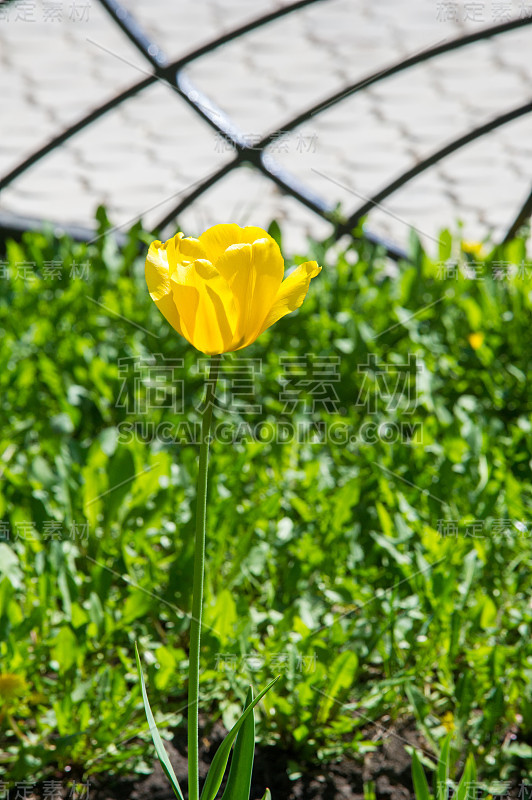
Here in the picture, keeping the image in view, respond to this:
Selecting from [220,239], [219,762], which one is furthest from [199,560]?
[220,239]

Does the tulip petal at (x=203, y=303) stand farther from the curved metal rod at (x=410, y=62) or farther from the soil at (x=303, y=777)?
the curved metal rod at (x=410, y=62)

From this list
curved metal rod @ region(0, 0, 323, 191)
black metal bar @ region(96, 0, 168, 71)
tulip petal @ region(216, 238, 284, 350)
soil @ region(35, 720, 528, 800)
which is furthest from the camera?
black metal bar @ region(96, 0, 168, 71)

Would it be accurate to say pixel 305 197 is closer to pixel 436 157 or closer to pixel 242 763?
pixel 436 157

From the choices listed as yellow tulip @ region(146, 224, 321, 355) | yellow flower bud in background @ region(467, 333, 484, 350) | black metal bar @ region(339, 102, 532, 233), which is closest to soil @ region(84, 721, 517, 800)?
yellow tulip @ region(146, 224, 321, 355)

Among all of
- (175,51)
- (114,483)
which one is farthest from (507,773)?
(175,51)

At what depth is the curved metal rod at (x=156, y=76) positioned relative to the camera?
3.20 meters

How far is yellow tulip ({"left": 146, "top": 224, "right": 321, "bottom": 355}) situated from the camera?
43.2 inches

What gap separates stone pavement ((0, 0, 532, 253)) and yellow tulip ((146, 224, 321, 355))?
145 inches

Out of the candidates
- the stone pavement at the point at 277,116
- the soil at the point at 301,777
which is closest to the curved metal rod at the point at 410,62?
the stone pavement at the point at 277,116

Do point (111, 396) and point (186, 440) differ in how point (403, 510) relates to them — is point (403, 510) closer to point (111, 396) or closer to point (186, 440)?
point (186, 440)

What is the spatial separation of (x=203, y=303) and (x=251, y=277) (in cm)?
6

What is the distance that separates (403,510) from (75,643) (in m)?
0.76

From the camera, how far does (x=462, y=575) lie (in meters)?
2.05

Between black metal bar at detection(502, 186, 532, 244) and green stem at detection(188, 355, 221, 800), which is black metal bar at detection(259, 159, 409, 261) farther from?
green stem at detection(188, 355, 221, 800)
